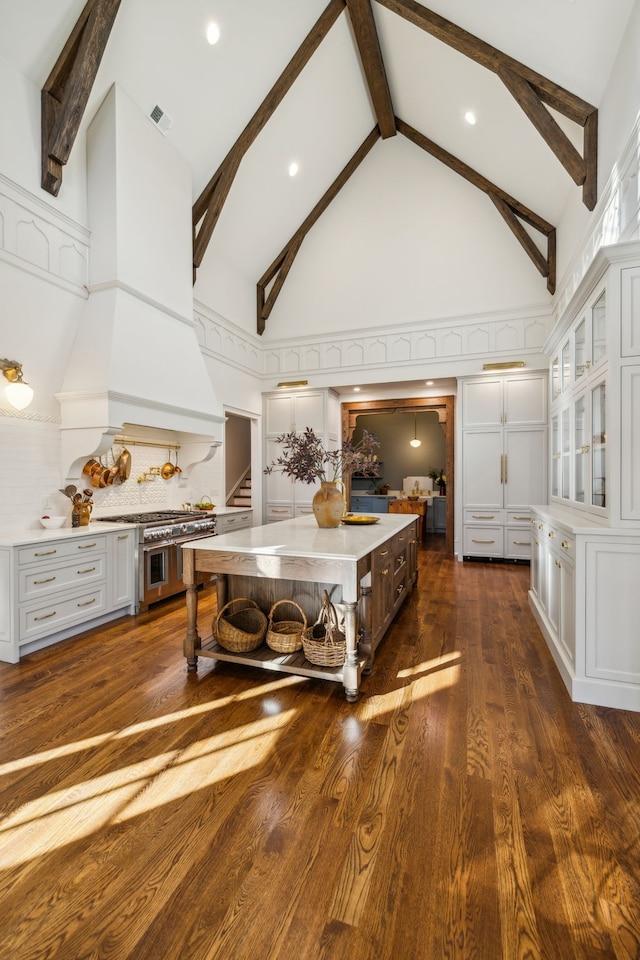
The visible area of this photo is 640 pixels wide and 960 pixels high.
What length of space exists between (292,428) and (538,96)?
16.5 feet

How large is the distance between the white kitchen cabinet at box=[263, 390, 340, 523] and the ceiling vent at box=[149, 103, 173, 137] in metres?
3.85

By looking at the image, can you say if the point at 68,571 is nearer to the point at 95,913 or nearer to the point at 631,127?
the point at 95,913

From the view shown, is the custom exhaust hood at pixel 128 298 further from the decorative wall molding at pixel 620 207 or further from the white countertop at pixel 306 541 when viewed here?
the decorative wall molding at pixel 620 207

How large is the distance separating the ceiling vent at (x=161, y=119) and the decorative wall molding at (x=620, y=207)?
162 inches

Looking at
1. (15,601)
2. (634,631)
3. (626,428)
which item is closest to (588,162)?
(626,428)

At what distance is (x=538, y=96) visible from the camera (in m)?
4.20

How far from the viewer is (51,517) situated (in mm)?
3578

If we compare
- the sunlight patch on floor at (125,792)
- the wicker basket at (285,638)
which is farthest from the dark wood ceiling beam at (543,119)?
the sunlight patch on floor at (125,792)

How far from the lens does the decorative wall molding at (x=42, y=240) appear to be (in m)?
3.40

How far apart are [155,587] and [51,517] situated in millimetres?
1087

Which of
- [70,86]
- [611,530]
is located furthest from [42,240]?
[611,530]

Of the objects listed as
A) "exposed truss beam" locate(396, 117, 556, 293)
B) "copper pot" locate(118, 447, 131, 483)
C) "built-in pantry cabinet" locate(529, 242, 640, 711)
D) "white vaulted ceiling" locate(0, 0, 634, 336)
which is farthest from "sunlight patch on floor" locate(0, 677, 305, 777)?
"exposed truss beam" locate(396, 117, 556, 293)

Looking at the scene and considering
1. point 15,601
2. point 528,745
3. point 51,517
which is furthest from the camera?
point 51,517

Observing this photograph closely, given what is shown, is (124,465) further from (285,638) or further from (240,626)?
(285,638)
